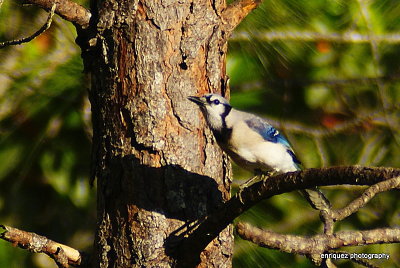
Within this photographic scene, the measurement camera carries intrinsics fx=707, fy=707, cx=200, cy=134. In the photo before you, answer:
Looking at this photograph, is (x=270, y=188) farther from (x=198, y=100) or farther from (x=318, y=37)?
(x=318, y=37)

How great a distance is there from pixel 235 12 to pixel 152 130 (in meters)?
0.56

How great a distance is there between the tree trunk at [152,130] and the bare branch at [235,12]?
54 mm

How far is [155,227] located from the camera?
2254 millimetres

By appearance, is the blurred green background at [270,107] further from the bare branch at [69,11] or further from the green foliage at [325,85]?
the bare branch at [69,11]

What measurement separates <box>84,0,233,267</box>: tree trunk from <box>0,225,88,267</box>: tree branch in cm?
A: 8

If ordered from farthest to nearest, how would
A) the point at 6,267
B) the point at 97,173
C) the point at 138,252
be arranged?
the point at 6,267 < the point at 97,173 < the point at 138,252

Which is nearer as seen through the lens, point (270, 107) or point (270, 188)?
point (270, 188)

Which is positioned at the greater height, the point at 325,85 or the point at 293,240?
the point at 325,85

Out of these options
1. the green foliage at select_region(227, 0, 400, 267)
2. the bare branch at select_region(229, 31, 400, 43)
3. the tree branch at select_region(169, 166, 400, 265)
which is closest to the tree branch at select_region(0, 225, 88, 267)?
the tree branch at select_region(169, 166, 400, 265)

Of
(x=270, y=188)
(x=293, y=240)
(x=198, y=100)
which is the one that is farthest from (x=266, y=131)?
(x=293, y=240)

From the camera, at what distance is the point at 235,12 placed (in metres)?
2.55

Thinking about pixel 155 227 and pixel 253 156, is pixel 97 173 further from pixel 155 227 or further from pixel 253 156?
pixel 253 156

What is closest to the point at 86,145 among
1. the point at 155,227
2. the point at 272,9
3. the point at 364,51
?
the point at 155,227

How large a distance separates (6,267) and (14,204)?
0.25 metres
